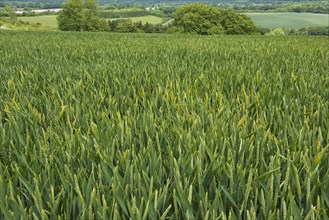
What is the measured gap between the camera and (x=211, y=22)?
204 ft

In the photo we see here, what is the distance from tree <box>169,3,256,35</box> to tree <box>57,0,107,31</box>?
17.5m

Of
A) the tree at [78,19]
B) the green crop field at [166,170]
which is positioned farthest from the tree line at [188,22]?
the green crop field at [166,170]

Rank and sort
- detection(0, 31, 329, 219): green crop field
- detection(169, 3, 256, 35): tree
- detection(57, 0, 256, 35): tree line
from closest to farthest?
detection(0, 31, 329, 219): green crop field, detection(169, 3, 256, 35): tree, detection(57, 0, 256, 35): tree line

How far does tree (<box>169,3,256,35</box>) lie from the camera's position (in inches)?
2346

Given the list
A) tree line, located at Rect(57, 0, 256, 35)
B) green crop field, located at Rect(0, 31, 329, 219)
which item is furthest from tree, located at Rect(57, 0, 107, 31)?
green crop field, located at Rect(0, 31, 329, 219)

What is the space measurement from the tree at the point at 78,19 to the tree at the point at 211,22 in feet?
57.3

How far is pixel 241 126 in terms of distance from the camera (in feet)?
7.75

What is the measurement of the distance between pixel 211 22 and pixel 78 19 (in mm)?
28262

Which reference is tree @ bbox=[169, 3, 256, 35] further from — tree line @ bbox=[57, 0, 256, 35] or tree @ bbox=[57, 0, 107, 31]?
tree @ bbox=[57, 0, 107, 31]

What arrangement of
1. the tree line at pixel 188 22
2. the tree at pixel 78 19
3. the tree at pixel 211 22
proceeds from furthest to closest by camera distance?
the tree at pixel 78 19
the tree line at pixel 188 22
the tree at pixel 211 22

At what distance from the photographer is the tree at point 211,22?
196ft

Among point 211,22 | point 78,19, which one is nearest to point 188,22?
point 211,22

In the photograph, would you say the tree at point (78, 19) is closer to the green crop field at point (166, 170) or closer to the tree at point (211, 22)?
the tree at point (211, 22)

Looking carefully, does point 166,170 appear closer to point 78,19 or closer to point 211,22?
point 211,22
